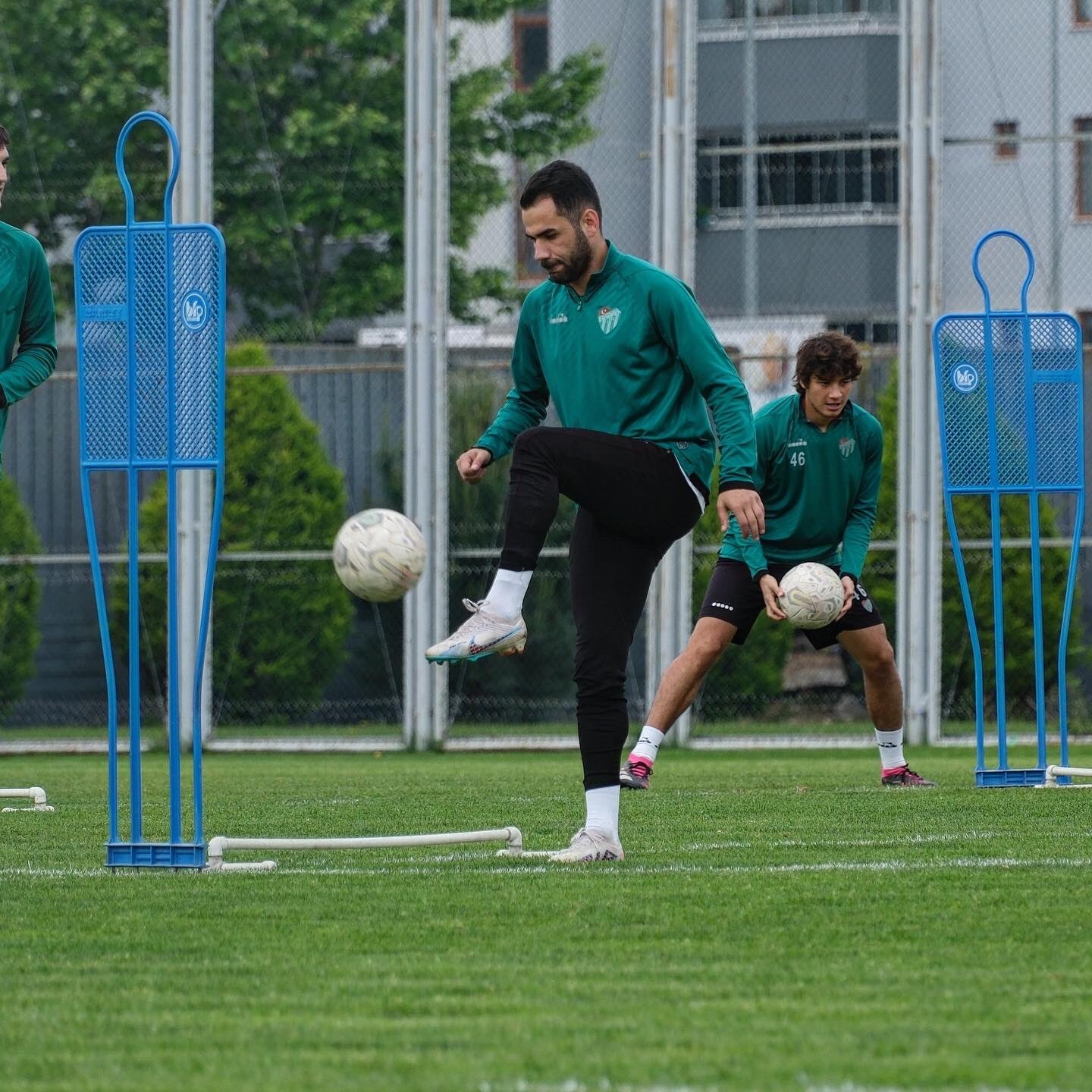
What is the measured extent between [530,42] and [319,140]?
66.5 inches

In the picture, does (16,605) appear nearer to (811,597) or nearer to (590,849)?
(811,597)

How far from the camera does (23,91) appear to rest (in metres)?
15.3

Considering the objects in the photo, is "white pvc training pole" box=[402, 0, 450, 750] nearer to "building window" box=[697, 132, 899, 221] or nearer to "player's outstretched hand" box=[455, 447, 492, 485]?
"building window" box=[697, 132, 899, 221]

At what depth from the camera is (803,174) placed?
571 inches

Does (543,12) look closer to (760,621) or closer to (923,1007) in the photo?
(760,621)

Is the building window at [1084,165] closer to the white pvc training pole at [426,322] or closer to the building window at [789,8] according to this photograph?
the building window at [789,8]

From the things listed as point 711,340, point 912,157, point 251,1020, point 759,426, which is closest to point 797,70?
point 912,157

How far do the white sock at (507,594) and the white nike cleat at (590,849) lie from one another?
77 centimetres

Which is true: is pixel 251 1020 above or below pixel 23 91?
below

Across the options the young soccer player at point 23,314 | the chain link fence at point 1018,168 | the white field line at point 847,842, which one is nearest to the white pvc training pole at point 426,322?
the chain link fence at point 1018,168

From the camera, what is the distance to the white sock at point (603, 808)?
5.70m

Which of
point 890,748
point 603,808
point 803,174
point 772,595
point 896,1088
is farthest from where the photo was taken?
point 803,174

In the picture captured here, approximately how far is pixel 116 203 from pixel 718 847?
10.5m

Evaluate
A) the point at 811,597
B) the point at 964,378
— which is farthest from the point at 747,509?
the point at 964,378
